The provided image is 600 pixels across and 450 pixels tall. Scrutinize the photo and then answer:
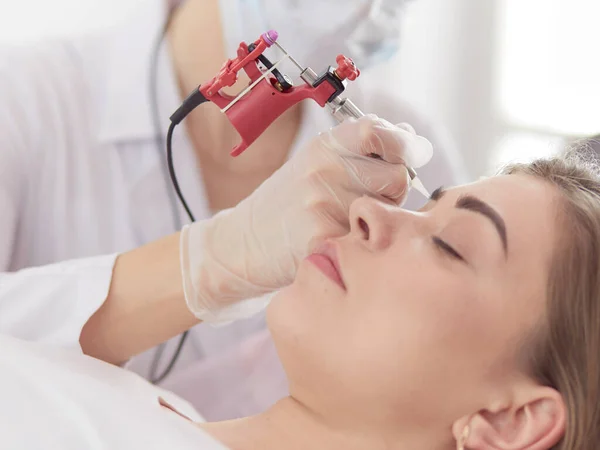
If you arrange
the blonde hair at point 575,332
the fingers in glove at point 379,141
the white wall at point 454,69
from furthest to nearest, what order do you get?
the white wall at point 454,69 → the fingers in glove at point 379,141 → the blonde hair at point 575,332

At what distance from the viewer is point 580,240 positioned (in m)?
0.84

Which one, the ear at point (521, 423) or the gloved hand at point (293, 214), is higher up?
the gloved hand at point (293, 214)

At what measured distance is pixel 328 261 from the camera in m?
0.90

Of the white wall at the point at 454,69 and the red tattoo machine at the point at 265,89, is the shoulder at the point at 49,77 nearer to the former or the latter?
the red tattoo machine at the point at 265,89

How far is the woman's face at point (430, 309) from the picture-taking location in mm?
829

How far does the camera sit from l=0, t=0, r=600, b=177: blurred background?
1981 mm

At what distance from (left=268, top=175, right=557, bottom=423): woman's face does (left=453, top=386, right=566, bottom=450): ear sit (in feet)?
0.08

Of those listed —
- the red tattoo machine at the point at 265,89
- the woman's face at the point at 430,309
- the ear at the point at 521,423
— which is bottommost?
the ear at the point at 521,423

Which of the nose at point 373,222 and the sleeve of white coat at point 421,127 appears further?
the sleeve of white coat at point 421,127

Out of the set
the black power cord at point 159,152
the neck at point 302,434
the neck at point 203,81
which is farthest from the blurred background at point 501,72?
the neck at point 302,434

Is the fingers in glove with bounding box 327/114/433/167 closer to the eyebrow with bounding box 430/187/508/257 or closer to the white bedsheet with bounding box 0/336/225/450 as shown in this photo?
the eyebrow with bounding box 430/187/508/257

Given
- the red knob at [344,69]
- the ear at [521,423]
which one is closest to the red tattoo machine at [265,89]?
the red knob at [344,69]

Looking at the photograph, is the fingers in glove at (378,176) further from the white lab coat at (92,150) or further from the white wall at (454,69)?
the white wall at (454,69)

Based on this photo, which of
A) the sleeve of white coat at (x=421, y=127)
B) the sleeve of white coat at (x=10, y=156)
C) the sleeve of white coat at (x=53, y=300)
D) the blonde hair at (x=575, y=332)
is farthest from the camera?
the sleeve of white coat at (x=421, y=127)
